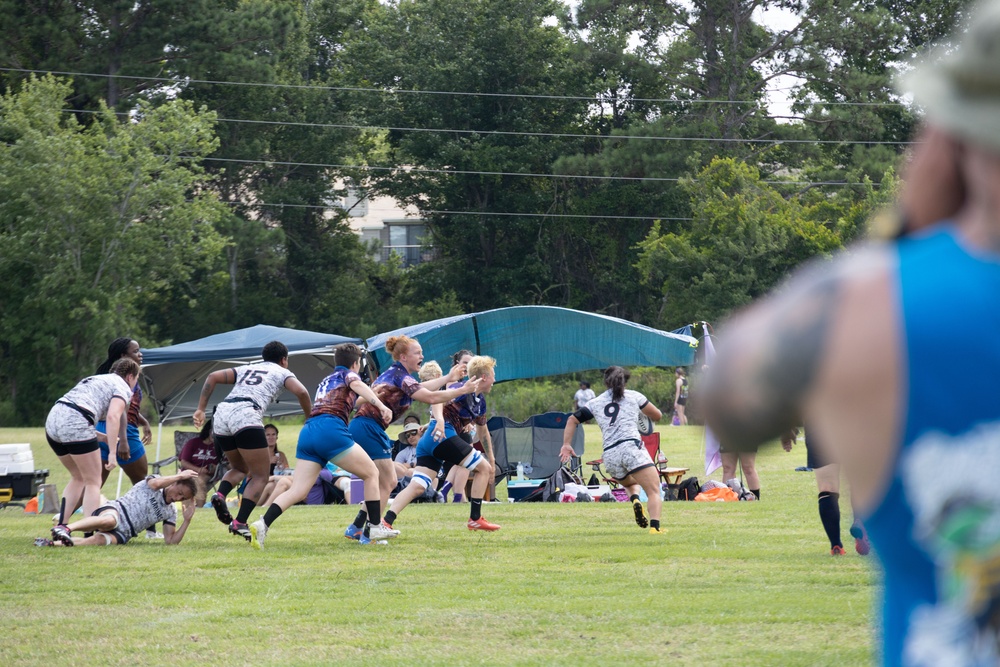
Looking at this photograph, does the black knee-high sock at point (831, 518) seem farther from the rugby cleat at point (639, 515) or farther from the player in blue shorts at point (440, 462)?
the player in blue shorts at point (440, 462)

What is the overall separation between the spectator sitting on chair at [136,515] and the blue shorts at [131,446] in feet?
2.54

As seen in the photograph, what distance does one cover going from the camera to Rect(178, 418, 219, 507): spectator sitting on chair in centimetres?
1274

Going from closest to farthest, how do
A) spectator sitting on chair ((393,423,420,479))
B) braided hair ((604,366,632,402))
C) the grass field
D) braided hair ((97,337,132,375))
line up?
the grass field < braided hair ((604,366,632,402)) < braided hair ((97,337,132,375)) < spectator sitting on chair ((393,423,420,479))

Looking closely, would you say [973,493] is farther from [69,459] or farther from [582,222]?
[582,222]

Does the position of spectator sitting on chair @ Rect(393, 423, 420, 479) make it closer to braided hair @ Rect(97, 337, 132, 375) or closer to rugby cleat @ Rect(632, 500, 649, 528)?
rugby cleat @ Rect(632, 500, 649, 528)

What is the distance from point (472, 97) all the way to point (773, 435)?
55.3 metres

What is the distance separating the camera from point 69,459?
11.4 m

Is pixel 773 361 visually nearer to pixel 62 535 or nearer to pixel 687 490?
pixel 62 535

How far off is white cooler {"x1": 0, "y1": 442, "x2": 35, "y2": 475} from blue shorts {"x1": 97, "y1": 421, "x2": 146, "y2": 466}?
407cm

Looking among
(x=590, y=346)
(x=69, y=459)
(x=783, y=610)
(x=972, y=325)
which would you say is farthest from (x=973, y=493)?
(x=590, y=346)

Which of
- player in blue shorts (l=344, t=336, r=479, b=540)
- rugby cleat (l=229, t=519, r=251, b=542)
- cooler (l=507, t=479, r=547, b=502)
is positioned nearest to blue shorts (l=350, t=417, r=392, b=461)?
player in blue shorts (l=344, t=336, r=479, b=540)

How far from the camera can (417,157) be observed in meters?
56.3

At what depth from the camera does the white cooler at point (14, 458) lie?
52.5 feet

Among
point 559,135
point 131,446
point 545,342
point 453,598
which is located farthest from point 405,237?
point 453,598
